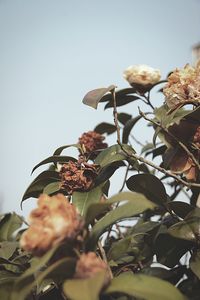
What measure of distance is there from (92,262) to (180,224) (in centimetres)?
29

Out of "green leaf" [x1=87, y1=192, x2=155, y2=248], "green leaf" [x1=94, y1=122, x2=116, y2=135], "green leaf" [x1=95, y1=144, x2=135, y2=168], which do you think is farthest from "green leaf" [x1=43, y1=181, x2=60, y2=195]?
"green leaf" [x1=94, y1=122, x2=116, y2=135]

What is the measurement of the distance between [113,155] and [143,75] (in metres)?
0.25

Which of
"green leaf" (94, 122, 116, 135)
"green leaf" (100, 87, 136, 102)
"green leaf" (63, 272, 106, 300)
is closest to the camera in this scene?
"green leaf" (63, 272, 106, 300)

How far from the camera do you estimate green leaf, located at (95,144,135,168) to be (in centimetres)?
77

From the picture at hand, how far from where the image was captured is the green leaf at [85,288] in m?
0.36

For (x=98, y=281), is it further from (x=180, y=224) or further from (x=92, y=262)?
(x=180, y=224)

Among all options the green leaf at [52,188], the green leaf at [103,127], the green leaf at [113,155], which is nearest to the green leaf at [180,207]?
the green leaf at [113,155]

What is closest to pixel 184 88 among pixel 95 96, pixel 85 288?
pixel 95 96

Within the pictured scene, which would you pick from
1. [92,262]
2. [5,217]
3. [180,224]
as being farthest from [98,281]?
[5,217]

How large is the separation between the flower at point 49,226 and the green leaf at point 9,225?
686 millimetres

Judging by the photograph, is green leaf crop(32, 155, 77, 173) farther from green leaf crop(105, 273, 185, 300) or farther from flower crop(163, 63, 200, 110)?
green leaf crop(105, 273, 185, 300)

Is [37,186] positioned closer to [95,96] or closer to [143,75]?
[95,96]

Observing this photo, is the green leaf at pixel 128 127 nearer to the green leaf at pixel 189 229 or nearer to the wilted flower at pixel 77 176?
the wilted flower at pixel 77 176

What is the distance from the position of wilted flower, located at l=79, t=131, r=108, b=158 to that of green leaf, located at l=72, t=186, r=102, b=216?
1.00 feet
